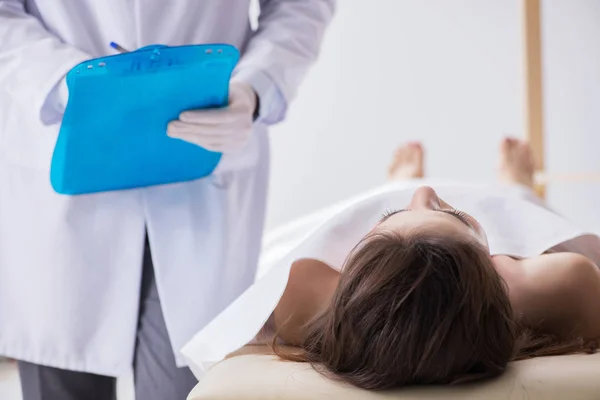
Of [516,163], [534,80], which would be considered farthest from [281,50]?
[534,80]

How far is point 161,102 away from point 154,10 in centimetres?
23

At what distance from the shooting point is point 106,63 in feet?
3.22

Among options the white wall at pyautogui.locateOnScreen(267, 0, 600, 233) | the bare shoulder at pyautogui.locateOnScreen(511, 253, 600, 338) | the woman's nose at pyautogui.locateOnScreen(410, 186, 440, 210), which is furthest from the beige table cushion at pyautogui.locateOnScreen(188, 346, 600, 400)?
the white wall at pyautogui.locateOnScreen(267, 0, 600, 233)

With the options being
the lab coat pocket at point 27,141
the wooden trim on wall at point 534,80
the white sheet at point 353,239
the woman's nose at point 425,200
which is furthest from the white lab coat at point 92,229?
the wooden trim on wall at point 534,80

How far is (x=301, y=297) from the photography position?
117 cm

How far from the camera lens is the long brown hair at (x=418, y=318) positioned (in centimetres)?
90

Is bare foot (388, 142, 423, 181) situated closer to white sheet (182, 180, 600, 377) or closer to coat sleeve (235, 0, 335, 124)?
white sheet (182, 180, 600, 377)

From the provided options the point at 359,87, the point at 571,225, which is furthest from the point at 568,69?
the point at 571,225

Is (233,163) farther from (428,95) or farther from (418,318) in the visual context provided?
(428,95)

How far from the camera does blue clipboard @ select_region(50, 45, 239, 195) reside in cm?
99

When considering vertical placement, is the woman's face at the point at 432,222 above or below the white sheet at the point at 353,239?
above

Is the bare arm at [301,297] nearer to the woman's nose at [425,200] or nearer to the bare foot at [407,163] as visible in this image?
the woman's nose at [425,200]

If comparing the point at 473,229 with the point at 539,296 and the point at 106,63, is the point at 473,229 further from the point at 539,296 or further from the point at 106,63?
the point at 106,63

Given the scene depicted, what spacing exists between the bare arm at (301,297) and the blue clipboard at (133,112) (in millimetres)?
240
